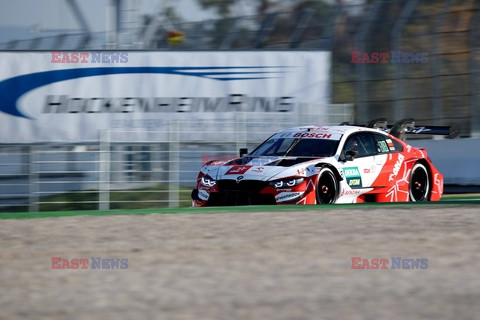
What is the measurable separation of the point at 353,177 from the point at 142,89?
7645 mm

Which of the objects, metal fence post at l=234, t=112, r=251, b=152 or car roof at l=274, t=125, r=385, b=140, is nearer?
car roof at l=274, t=125, r=385, b=140

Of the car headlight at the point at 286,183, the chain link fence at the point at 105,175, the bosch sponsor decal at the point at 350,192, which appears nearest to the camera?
the car headlight at the point at 286,183

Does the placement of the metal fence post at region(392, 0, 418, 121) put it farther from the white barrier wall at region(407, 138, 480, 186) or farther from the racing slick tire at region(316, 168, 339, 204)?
the racing slick tire at region(316, 168, 339, 204)

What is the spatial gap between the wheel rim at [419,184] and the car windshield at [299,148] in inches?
60.3

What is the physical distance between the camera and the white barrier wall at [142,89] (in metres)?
19.1

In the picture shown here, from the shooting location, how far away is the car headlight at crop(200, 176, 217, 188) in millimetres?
12624

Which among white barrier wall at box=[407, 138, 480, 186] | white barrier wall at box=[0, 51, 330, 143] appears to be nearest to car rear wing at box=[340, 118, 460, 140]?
white barrier wall at box=[0, 51, 330, 143]

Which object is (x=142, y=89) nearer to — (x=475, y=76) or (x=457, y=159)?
(x=457, y=159)

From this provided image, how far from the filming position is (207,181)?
41.7 feet

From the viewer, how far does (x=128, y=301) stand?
6.39 metres

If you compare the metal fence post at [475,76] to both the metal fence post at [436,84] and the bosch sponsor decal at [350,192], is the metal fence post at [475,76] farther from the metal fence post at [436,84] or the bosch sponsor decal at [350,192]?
the bosch sponsor decal at [350,192]

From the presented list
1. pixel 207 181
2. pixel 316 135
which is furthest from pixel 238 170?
pixel 316 135

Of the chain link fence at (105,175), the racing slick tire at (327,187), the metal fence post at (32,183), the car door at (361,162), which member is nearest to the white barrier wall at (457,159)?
the chain link fence at (105,175)

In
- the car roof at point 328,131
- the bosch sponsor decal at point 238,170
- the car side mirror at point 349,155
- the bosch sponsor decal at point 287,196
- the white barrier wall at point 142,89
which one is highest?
the white barrier wall at point 142,89
